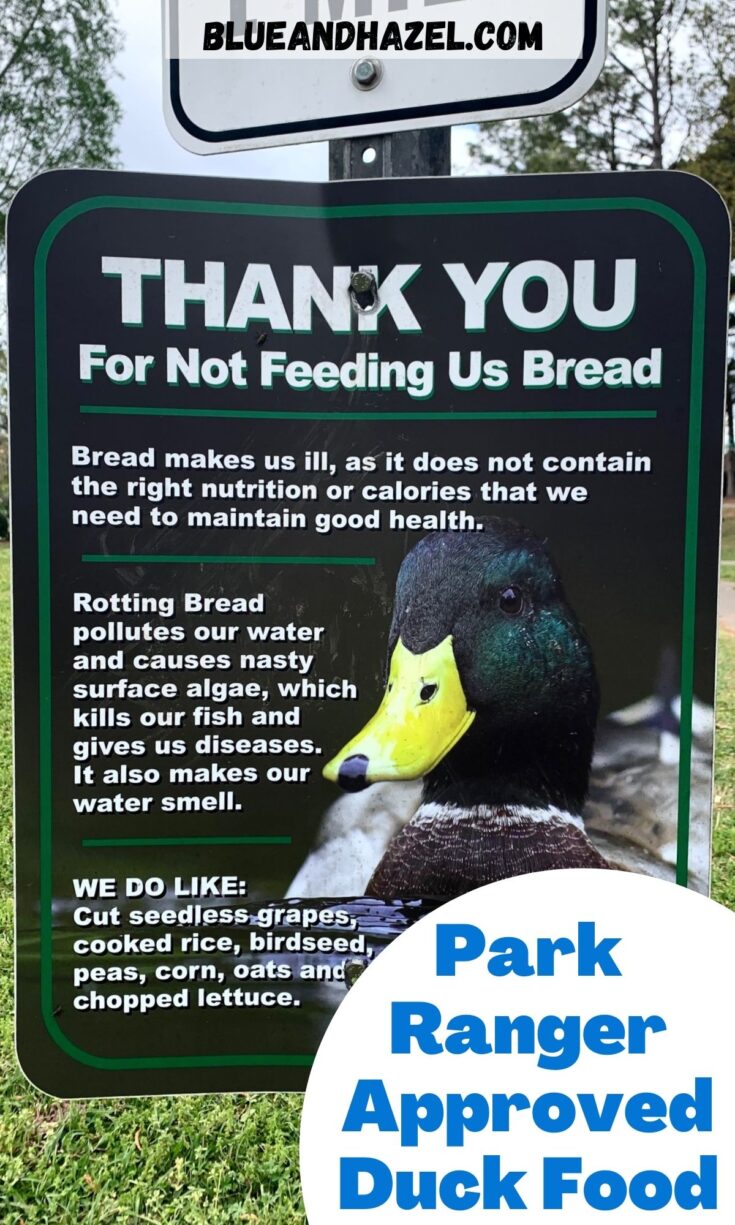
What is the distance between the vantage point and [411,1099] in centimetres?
130

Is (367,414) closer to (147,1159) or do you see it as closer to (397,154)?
(397,154)

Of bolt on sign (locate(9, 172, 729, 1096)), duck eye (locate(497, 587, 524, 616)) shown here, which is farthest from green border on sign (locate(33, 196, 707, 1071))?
duck eye (locate(497, 587, 524, 616))

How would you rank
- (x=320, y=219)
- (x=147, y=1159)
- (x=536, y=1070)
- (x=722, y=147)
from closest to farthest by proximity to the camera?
1. (x=536, y=1070)
2. (x=320, y=219)
3. (x=147, y=1159)
4. (x=722, y=147)

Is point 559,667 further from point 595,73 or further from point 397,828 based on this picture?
point 595,73

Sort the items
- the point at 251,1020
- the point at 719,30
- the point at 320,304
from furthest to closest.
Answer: the point at 719,30 → the point at 251,1020 → the point at 320,304

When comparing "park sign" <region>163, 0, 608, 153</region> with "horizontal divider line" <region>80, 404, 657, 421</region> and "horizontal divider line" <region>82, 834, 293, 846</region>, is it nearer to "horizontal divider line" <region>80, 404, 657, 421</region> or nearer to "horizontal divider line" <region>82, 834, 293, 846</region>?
"horizontal divider line" <region>80, 404, 657, 421</region>

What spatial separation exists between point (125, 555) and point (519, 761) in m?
0.69

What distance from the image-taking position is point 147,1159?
213 centimetres

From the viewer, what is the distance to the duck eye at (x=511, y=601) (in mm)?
1536

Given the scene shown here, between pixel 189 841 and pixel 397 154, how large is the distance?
112cm

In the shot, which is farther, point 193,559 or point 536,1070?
point 193,559

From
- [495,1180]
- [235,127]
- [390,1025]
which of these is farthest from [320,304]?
[495,1180]

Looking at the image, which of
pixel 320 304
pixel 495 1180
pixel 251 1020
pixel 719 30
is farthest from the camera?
pixel 719 30

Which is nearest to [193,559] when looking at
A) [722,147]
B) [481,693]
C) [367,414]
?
[367,414]
